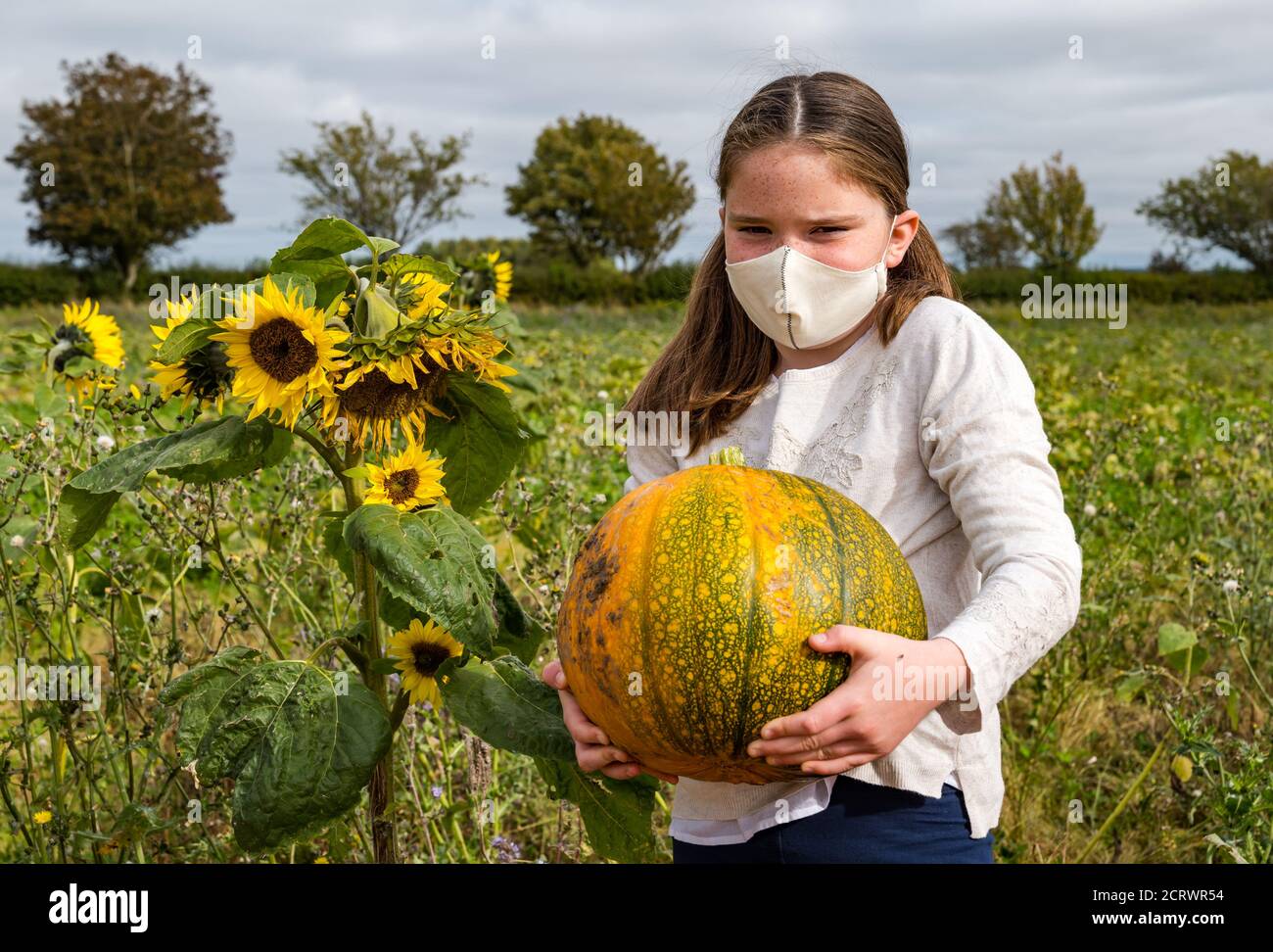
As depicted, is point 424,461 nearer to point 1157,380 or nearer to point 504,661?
point 504,661

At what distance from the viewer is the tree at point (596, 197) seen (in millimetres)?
46875

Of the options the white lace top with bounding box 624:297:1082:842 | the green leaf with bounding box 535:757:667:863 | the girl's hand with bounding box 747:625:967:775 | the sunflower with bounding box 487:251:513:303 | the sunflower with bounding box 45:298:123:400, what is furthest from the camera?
the sunflower with bounding box 487:251:513:303

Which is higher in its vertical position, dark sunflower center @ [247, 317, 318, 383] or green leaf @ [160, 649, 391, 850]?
dark sunflower center @ [247, 317, 318, 383]

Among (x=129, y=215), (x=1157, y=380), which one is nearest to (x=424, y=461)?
(x=1157, y=380)

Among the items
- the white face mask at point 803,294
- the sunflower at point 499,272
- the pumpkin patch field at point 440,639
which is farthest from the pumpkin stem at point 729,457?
the sunflower at point 499,272

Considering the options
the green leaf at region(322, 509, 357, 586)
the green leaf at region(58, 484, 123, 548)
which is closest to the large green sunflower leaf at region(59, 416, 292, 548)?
the green leaf at region(58, 484, 123, 548)

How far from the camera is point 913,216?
2283 millimetres

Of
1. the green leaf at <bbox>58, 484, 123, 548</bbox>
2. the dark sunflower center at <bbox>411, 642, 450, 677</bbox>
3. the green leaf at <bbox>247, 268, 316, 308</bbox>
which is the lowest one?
the dark sunflower center at <bbox>411, 642, 450, 677</bbox>

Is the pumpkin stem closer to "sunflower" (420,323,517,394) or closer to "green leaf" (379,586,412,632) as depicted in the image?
"sunflower" (420,323,517,394)

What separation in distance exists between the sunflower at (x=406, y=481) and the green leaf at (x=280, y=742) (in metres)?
0.32

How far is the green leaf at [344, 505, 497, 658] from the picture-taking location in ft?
5.87

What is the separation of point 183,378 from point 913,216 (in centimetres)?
137

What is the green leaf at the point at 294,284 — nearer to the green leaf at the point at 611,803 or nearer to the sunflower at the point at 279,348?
the sunflower at the point at 279,348

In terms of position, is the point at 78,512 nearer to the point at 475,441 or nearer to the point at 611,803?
the point at 475,441
